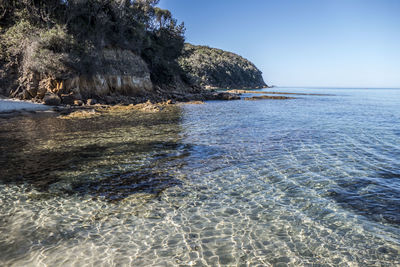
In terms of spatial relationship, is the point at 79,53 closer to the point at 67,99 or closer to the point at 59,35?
the point at 59,35

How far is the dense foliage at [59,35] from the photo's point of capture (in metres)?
23.8

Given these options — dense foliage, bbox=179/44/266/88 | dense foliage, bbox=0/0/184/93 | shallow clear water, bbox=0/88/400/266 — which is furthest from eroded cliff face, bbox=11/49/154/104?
dense foliage, bbox=179/44/266/88

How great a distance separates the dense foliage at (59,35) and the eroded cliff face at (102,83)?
0.70 meters

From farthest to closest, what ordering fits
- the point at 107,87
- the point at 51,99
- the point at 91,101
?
the point at 107,87 → the point at 91,101 → the point at 51,99

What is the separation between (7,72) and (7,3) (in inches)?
306

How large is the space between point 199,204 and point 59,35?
25.5 meters

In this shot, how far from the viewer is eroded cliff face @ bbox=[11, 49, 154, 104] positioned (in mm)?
24328

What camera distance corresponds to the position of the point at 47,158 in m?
8.29

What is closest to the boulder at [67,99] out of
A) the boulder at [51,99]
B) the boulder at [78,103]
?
the boulder at [78,103]

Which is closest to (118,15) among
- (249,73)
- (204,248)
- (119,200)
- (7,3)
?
(7,3)

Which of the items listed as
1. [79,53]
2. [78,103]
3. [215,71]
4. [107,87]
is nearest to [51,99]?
[78,103]

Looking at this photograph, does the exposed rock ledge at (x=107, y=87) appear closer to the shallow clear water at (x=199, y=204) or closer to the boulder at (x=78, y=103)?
the boulder at (x=78, y=103)

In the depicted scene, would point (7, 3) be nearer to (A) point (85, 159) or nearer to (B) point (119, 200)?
(A) point (85, 159)

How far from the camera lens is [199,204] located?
5246mm
